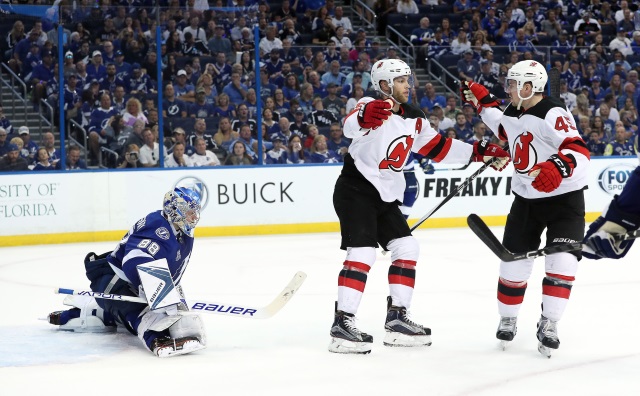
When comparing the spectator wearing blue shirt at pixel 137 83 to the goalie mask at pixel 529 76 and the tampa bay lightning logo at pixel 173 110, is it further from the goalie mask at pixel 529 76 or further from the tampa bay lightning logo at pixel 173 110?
the goalie mask at pixel 529 76

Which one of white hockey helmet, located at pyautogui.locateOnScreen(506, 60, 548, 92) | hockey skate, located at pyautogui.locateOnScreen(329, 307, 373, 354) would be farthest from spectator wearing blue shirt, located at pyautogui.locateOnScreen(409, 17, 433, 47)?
hockey skate, located at pyautogui.locateOnScreen(329, 307, 373, 354)

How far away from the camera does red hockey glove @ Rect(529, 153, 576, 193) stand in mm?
3898

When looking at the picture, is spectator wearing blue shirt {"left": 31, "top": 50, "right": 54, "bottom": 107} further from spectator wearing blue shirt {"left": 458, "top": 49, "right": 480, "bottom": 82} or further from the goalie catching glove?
the goalie catching glove

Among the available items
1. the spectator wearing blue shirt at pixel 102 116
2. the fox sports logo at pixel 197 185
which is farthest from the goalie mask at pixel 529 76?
the spectator wearing blue shirt at pixel 102 116

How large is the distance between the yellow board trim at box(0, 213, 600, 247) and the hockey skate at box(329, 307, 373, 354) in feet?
17.9

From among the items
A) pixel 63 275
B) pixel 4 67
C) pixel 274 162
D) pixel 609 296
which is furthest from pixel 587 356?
pixel 4 67

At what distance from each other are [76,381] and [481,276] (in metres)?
3.59

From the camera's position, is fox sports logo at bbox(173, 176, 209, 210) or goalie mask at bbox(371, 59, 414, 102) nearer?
goalie mask at bbox(371, 59, 414, 102)

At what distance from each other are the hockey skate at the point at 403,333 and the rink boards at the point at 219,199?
537 cm

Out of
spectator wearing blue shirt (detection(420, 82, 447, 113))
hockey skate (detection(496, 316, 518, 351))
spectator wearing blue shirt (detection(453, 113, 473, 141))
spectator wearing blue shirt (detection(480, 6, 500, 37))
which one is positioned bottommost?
hockey skate (detection(496, 316, 518, 351))

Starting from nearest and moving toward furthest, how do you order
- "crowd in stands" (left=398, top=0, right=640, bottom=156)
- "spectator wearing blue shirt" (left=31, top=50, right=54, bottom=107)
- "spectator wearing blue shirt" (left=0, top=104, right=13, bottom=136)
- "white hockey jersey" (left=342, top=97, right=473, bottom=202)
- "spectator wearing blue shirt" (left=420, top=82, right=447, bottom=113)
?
1. "white hockey jersey" (left=342, top=97, right=473, bottom=202)
2. "spectator wearing blue shirt" (left=0, top=104, right=13, bottom=136)
3. "spectator wearing blue shirt" (left=31, top=50, right=54, bottom=107)
4. "spectator wearing blue shirt" (left=420, top=82, right=447, bottom=113)
5. "crowd in stands" (left=398, top=0, right=640, bottom=156)

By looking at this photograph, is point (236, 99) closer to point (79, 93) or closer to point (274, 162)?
point (274, 162)

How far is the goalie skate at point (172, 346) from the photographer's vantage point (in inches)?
162

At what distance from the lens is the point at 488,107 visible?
4594 mm
